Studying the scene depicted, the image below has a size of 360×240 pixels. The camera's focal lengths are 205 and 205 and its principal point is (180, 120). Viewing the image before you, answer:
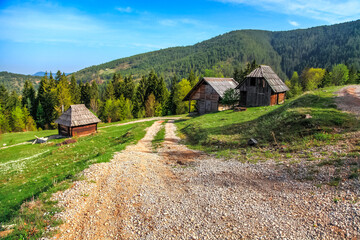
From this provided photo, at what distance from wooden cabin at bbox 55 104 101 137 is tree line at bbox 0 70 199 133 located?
26171 millimetres

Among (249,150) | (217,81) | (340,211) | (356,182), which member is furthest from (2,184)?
(217,81)

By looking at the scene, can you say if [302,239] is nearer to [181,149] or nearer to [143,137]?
[181,149]

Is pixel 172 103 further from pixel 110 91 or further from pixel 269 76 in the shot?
pixel 269 76

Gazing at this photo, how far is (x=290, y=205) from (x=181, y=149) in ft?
40.4

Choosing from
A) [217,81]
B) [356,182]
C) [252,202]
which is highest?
[217,81]

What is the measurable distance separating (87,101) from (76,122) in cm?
4939

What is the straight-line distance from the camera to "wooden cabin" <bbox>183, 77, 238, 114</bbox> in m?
43.7

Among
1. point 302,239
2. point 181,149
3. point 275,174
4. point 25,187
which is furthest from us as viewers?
point 181,149

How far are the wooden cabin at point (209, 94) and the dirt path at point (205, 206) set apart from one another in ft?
103

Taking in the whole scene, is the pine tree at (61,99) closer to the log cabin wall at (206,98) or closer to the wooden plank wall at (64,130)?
the wooden plank wall at (64,130)

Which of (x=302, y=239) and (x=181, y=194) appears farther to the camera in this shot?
(x=181, y=194)

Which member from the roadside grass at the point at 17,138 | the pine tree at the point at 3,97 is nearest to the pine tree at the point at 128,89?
the roadside grass at the point at 17,138

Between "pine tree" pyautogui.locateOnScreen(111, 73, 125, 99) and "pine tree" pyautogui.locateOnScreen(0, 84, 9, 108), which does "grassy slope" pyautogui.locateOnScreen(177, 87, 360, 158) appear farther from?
"pine tree" pyautogui.locateOnScreen(0, 84, 9, 108)

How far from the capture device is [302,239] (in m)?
6.58
